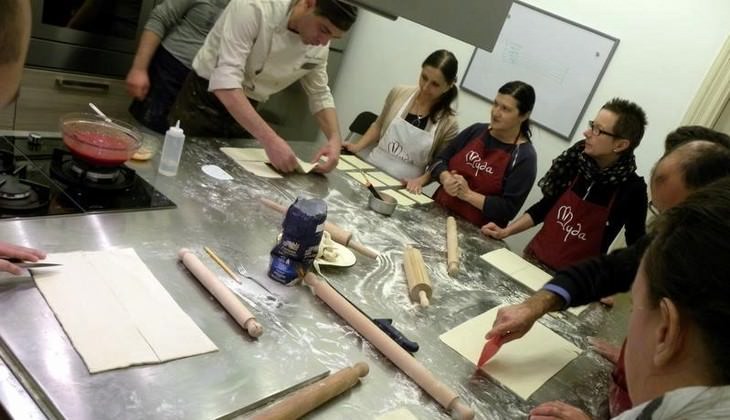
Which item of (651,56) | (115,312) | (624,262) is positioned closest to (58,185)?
(115,312)

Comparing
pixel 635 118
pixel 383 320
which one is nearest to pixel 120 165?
pixel 383 320

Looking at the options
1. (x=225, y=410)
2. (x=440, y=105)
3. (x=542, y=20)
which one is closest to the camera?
(x=225, y=410)

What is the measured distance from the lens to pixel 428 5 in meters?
0.86

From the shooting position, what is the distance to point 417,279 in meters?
1.39

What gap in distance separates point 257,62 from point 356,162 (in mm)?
740

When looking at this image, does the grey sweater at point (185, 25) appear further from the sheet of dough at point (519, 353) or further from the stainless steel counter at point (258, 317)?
the sheet of dough at point (519, 353)

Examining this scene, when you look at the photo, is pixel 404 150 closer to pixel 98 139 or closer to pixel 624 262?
pixel 624 262

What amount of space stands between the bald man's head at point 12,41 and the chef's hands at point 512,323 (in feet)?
3.29

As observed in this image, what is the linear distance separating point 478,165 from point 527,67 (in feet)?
3.56

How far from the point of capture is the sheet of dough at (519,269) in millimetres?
1746

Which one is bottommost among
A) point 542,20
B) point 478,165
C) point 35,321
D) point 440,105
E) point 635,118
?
point 35,321

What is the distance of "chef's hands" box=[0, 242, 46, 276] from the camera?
0.88 m

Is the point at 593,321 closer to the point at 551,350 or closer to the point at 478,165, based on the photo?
the point at 551,350

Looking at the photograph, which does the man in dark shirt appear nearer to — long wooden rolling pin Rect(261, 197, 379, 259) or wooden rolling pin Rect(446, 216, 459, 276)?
wooden rolling pin Rect(446, 216, 459, 276)
